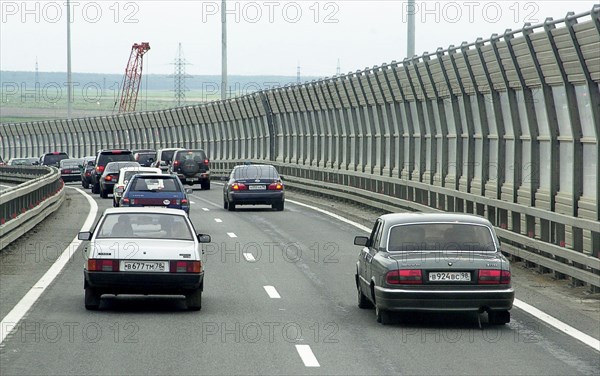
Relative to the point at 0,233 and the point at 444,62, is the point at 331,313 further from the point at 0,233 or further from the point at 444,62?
the point at 444,62

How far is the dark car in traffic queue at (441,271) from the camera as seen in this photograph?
14.7 m

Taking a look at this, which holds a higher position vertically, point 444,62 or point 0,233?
point 444,62

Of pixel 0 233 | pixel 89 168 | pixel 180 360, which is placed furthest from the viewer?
pixel 89 168

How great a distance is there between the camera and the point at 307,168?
5153 cm

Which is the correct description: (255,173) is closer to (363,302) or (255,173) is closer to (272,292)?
(272,292)

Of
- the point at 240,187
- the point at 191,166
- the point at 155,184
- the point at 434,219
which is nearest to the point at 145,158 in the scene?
the point at 191,166

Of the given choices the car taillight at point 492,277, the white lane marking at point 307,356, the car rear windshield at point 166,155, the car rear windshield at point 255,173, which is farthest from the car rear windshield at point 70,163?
the white lane marking at point 307,356

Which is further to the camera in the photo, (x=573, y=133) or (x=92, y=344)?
(x=573, y=133)

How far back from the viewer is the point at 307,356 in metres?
12.6


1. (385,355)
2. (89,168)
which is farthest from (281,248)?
(89,168)

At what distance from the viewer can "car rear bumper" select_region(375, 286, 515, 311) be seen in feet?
48.2

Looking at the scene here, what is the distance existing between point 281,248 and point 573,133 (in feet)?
25.7

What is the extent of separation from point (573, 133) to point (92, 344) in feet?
33.5

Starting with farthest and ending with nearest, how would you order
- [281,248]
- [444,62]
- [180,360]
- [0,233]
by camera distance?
[444,62] → [281,248] → [0,233] → [180,360]
